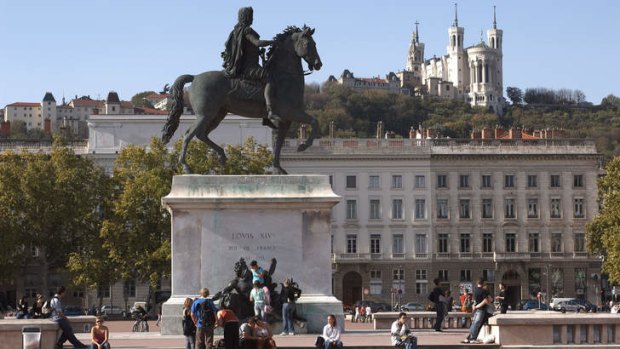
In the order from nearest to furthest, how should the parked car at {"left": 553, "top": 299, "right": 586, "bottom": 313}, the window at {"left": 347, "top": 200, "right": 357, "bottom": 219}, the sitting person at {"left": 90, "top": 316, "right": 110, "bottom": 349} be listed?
the sitting person at {"left": 90, "top": 316, "right": 110, "bottom": 349}, the parked car at {"left": 553, "top": 299, "right": 586, "bottom": 313}, the window at {"left": 347, "top": 200, "right": 357, "bottom": 219}

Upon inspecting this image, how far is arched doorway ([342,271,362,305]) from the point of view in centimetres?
10594

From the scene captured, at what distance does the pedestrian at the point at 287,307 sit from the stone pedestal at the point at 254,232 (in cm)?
44

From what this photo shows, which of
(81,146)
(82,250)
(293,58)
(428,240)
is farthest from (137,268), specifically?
(293,58)

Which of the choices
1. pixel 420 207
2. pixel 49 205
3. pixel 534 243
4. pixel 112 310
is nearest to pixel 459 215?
pixel 420 207

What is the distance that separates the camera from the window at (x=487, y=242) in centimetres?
10681

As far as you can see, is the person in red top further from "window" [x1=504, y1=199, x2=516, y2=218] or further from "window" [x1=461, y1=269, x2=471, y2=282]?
"window" [x1=504, y1=199, x2=516, y2=218]

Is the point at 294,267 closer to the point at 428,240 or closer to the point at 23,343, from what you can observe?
the point at 23,343

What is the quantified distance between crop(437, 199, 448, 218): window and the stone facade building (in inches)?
2.9

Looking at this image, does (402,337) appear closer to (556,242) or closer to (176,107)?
(176,107)

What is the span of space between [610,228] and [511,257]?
2016 cm

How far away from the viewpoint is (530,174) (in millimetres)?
107125

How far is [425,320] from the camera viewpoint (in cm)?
3694

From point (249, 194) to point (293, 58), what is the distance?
3296mm

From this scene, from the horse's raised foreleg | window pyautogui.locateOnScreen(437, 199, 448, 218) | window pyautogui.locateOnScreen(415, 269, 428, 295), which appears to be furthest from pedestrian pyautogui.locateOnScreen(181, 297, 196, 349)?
window pyautogui.locateOnScreen(437, 199, 448, 218)
